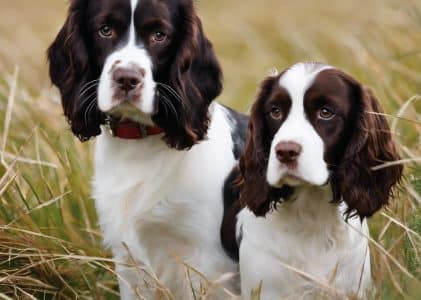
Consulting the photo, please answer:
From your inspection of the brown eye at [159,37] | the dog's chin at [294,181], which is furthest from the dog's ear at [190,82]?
the dog's chin at [294,181]

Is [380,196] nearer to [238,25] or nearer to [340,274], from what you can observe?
[340,274]

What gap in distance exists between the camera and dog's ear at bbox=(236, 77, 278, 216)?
480cm

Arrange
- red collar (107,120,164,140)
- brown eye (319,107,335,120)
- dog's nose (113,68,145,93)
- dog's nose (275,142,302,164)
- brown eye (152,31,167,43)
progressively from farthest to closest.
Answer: red collar (107,120,164,140)
brown eye (152,31,167,43)
dog's nose (113,68,145,93)
brown eye (319,107,335,120)
dog's nose (275,142,302,164)

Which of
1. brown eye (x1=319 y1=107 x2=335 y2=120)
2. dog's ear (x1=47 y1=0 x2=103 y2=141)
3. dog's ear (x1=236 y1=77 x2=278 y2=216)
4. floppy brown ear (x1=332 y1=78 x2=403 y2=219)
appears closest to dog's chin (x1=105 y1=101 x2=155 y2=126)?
dog's ear (x1=47 y1=0 x2=103 y2=141)

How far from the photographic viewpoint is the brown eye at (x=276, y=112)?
467 cm

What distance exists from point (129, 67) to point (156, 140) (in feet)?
2.00

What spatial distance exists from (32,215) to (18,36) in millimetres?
7721

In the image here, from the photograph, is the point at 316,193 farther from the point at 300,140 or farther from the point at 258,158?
the point at 300,140

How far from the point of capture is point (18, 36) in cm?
1324

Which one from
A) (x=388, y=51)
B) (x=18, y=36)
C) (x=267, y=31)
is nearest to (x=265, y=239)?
(x=388, y=51)

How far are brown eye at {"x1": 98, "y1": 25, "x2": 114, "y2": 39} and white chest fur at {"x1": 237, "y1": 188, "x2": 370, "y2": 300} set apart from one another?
1.07 meters

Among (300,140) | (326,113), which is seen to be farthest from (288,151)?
(326,113)

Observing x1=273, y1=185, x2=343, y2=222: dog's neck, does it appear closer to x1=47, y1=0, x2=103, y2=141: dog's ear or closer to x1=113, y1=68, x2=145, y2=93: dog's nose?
x1=113, y1=68, x2=145, y2=93: dog's nose

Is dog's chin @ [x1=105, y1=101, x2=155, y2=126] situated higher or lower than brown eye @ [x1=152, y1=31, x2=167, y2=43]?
lower
